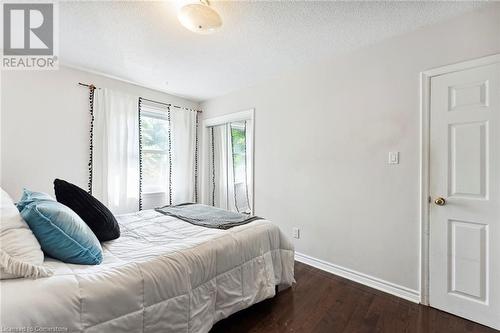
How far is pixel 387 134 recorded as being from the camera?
2.14 meters

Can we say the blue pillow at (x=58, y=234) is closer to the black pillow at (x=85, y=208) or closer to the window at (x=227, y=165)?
the black pillow at (x=85, y=208)

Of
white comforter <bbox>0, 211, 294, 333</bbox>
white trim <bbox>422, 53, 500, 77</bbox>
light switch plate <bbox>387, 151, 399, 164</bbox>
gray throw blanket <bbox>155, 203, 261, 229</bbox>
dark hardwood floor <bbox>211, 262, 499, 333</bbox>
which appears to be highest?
white trim <bbox>422, 53, 500, 77</bbox>

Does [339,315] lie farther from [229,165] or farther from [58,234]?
[229,165]

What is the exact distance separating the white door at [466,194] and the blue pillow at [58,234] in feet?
8.20

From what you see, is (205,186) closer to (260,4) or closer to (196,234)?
(196,234)

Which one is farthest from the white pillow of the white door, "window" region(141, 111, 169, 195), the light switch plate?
the white door

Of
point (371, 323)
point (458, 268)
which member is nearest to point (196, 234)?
point (371, 323)

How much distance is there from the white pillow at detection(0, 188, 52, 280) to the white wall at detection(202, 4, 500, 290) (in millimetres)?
2381

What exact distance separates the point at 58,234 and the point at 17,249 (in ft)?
0.56

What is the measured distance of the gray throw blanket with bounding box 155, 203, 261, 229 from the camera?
6.29 ft

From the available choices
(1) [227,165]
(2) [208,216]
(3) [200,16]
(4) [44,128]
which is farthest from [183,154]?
(3) [200,16]

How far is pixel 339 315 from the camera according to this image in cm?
179

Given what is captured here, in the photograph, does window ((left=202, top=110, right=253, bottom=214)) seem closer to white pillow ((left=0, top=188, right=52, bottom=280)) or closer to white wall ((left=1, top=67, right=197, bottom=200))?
white wall ((left=1, top=67, right=197, bottom=200))

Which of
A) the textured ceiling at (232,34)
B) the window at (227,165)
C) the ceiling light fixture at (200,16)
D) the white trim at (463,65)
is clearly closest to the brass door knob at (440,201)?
the white trim at (463,65)
